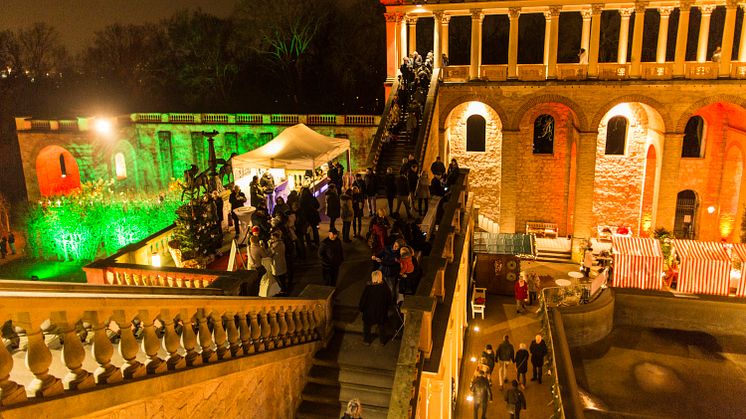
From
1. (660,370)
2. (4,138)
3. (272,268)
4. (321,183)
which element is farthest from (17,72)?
(660,370)

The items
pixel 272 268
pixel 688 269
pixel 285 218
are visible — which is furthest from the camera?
pixel 688 269

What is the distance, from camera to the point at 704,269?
17938mm

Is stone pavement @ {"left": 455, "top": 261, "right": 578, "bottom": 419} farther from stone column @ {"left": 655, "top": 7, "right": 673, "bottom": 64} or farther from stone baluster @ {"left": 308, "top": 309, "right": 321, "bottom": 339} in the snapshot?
stone column @ {"left": 655, "top": 7, "right": 673, "bottom": 64}

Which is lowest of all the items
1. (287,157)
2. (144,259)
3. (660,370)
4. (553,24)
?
(660,370)

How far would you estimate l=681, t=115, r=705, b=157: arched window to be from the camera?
27641 millimetres

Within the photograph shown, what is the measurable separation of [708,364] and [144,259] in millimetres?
14946

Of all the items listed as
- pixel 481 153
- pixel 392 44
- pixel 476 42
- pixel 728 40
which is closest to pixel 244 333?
pixel 392 44

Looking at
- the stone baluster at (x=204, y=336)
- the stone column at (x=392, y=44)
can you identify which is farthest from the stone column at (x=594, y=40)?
the stone baluster at (x=204, y=336)

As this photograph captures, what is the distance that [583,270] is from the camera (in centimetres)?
2356

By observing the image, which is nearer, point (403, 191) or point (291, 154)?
point (403, 191)

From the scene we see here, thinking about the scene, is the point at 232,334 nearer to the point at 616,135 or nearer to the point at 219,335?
the point at 219,335

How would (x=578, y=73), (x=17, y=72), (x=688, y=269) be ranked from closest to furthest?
(x=688, y=269), (x=578, y=73), (x=17, y=72)

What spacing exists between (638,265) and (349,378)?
1319 cm

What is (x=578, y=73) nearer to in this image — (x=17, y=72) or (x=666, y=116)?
(x=666, y=116)
